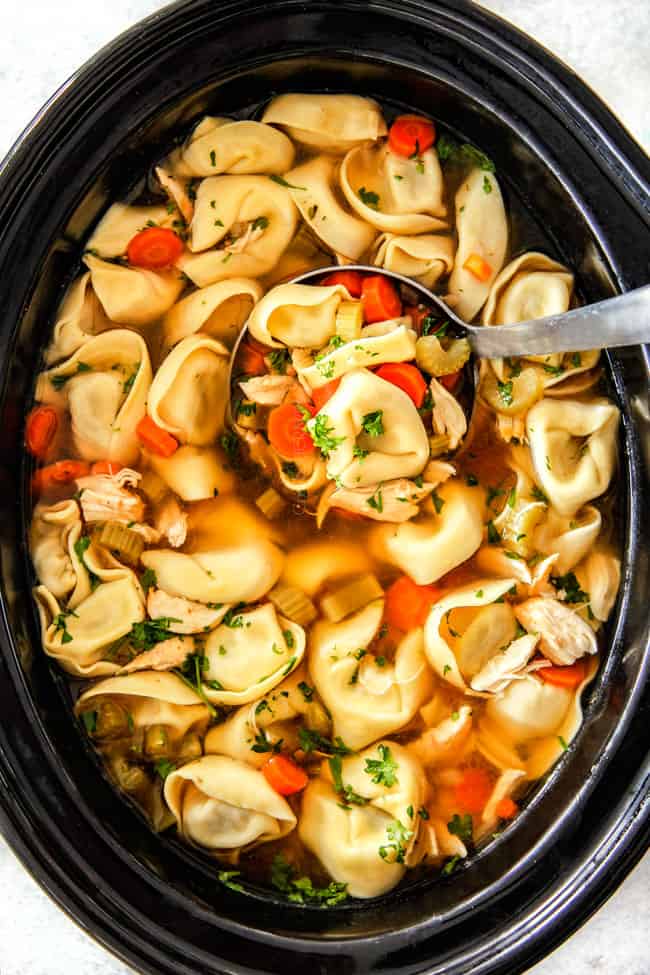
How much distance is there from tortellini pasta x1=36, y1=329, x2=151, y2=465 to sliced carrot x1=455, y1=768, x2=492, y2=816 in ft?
4.77

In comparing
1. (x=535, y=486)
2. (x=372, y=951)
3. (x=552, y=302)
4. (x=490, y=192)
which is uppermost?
(x=490, y=192)

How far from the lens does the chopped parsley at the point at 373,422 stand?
2992mm

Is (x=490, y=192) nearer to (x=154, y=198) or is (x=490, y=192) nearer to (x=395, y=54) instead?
(x=395, y=54)

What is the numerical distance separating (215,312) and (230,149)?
1.63 feet

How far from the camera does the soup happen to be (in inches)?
122

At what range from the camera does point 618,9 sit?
Answer: 3203 mm

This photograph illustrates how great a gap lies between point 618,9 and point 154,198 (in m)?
1.59

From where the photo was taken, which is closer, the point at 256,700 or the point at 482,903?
the point at 482,903

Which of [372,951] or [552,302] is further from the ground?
[552,302]

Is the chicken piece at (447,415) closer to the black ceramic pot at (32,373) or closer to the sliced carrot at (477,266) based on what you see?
the sliced carrot at (477,266)

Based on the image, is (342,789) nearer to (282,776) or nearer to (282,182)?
(282,776)

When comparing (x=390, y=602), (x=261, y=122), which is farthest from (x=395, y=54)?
(x=390, y=602)

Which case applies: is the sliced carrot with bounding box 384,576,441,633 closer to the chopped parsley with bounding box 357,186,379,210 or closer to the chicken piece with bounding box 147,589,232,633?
the chicken piece with bounding box 147,589,232,633

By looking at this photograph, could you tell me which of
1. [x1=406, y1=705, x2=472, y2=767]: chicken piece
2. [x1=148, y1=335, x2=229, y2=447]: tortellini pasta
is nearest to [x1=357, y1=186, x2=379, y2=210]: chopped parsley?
[x1=148, y1=335, x2=229, y2=447]: tortellini pasta
